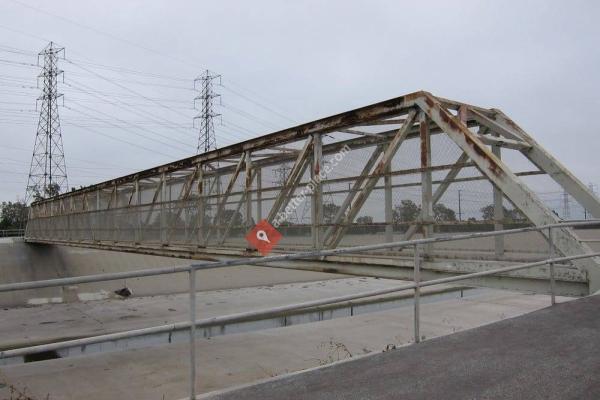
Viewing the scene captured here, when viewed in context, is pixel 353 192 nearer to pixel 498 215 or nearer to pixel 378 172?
pixel 378 172

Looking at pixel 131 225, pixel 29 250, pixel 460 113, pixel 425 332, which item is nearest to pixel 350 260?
pixel 460 113

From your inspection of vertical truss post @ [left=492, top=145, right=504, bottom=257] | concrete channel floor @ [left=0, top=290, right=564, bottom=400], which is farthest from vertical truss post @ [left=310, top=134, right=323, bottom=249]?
vertical truss post @ [left=492, top=145, right=504, bottom=257]

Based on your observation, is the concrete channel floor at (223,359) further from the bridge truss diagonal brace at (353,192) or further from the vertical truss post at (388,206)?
the vertical truss post at (388,206)

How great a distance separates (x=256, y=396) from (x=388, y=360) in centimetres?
158

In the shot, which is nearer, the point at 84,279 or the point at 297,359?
the point at 84,279

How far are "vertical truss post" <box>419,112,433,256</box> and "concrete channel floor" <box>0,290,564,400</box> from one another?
2.98m

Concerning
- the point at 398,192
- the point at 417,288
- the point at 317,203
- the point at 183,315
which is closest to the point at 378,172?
the point at 398,192

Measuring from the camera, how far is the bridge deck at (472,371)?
407cm

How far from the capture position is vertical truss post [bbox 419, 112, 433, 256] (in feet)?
23.6

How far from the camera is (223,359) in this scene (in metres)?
11.9

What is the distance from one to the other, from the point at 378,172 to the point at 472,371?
3.73 metres

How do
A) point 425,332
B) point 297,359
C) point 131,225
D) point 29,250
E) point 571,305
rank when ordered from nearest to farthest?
point 571,305 < point 297,359 < point 425,332 < point 131,225 < point 29,250

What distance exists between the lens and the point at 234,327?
18.9m

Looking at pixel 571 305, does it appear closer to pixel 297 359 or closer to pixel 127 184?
pixel 297 359
